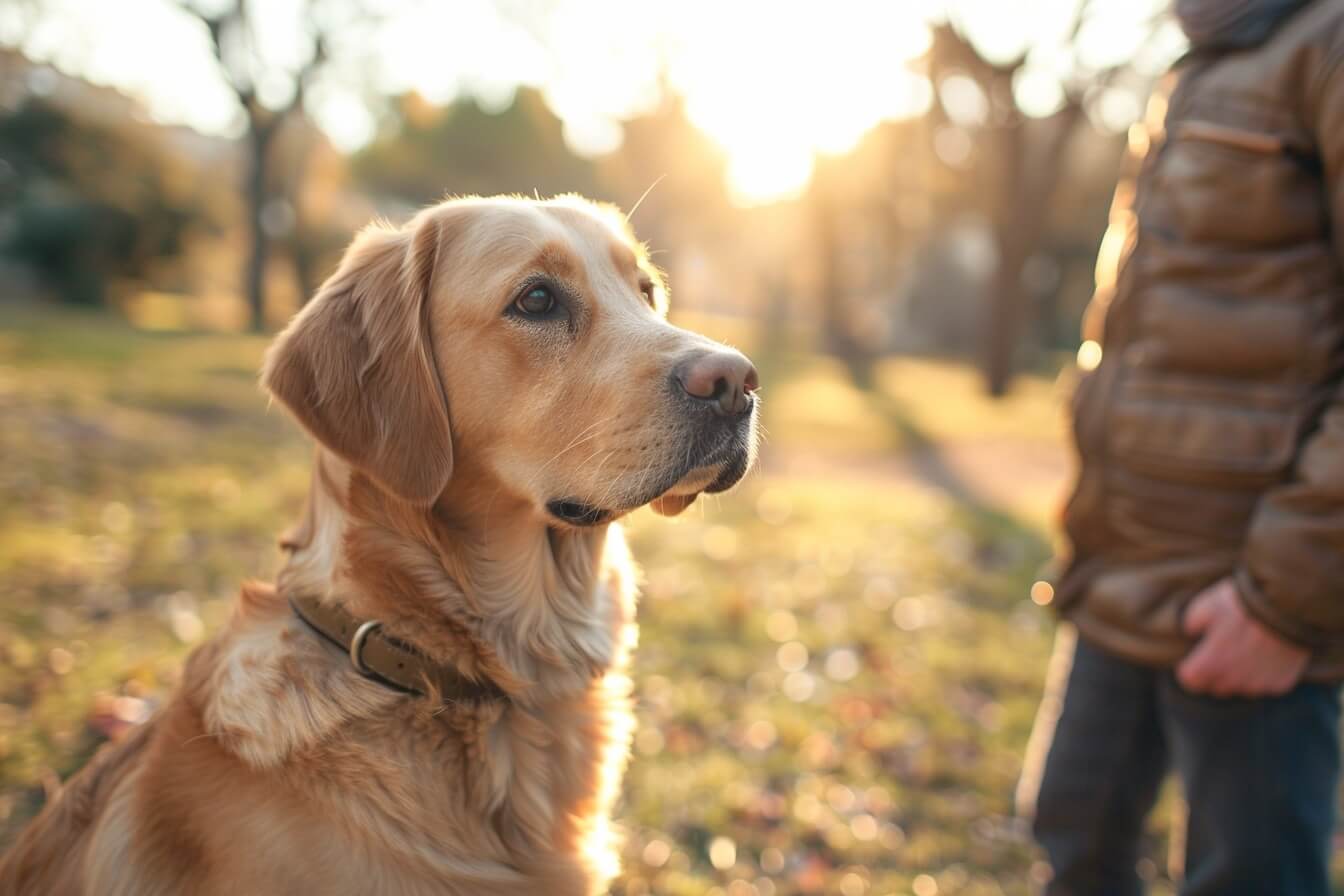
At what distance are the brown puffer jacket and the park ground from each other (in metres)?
1.25

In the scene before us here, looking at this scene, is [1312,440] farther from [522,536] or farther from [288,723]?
[288,723]

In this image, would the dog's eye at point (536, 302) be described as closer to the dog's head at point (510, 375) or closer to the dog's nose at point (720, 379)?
the dog's head at point (510, 375)

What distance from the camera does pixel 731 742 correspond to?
14.3 ft

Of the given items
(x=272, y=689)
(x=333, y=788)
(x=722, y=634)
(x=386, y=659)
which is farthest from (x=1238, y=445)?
(x=722, y=634)

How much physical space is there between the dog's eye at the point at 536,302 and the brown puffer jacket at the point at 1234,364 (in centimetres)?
156

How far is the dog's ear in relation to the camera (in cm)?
222

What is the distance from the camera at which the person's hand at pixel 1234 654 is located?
206 cm

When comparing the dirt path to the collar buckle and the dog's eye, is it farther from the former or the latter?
the collar buckle

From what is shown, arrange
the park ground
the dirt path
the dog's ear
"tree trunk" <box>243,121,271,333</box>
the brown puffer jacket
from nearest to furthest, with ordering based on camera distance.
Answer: the brown puffer jacket, the dog's ear, the park ground, the dirt path, "tree trunk" <box>243,121,271,333</box>

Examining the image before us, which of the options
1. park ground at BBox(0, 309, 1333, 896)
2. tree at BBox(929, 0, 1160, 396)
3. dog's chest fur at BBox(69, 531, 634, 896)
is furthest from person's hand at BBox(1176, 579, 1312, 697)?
tree at BBox(929, 0, 1160, 396)

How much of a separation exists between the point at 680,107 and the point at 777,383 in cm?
1224

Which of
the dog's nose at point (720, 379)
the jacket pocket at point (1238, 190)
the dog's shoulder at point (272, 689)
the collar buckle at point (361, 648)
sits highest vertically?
the jacket pocket at point (1238, 190)

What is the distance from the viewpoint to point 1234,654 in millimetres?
2098

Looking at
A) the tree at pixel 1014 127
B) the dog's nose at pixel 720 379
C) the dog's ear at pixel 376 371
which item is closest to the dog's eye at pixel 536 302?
the dog's ear at pixel 376 371
